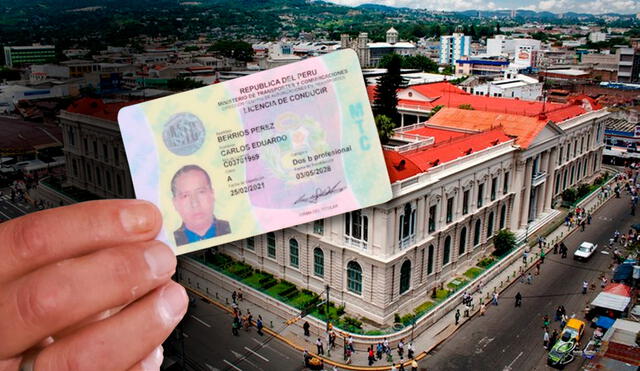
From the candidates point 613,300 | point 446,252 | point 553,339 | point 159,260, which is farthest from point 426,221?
point 159,260

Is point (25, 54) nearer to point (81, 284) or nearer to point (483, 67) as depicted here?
point (81, 284)

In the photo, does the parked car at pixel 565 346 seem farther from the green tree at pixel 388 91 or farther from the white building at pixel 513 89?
the white building at pixel 513 89

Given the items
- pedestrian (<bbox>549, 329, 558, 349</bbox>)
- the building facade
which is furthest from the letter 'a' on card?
pedestrian (<bbox>549, 329, 558, 349</bbox>)

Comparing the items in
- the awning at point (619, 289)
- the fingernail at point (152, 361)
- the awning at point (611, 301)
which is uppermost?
the fingernail at point (152, 361)

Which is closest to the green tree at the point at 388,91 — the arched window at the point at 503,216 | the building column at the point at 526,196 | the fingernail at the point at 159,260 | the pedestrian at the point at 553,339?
the building column at the point at 526,196

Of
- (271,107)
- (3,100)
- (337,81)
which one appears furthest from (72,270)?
(3,100)

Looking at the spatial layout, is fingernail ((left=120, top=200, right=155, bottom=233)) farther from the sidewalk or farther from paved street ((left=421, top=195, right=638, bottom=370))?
paved street ((left=421, top=195, right=638, bottom=370))

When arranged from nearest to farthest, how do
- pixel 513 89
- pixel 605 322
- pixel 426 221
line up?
1. pixel 605 322
2. pixel 426 221
3. pixel 513 89
